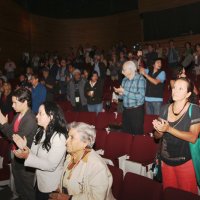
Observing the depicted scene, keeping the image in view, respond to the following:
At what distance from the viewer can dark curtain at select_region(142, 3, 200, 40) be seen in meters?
12.4

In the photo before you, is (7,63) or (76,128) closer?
(76,128)

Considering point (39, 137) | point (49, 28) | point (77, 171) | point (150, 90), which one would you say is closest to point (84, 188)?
point (77, 171)

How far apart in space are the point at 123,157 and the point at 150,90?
187 cm

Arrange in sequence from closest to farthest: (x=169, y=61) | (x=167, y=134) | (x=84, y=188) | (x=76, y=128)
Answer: (x=84, y=188) → (x=76, y=128) → (x=167, y=134) → (x=169, y=61)

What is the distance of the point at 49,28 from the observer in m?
16.7

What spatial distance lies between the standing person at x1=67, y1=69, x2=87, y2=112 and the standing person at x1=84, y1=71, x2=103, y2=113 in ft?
1.01

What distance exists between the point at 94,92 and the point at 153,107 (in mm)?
1366

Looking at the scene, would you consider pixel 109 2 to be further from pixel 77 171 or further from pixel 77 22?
pixel 77 171

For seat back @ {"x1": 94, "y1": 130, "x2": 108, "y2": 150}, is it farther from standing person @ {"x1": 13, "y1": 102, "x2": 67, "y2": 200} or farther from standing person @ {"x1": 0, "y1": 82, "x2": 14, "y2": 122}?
standing person @ {"x1": 0, "y1": 82, "x2": 14, "y2": 122}

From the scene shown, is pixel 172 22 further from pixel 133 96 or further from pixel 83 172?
pixel 83 172

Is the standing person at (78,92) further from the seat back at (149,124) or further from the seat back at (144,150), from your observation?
the seat back at (144,150)

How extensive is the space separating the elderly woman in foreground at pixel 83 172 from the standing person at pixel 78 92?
4182mm

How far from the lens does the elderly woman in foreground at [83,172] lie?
86.6 inches

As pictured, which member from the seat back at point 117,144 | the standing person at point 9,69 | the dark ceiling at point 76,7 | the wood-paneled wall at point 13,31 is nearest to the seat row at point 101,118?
the seat back at point 117,144
